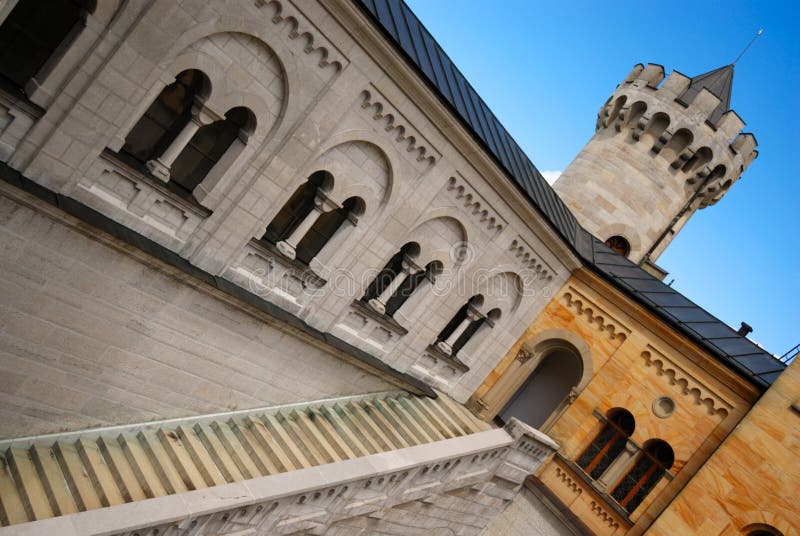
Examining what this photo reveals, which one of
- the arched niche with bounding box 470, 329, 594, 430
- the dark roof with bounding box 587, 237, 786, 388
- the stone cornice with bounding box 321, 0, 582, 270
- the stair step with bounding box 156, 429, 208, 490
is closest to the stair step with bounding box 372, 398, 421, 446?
the arched niche with bounding box 470, 329, 594, 430

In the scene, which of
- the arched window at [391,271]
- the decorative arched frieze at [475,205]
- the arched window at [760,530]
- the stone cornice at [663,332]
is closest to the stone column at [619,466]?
the stone cornice at [663,332]

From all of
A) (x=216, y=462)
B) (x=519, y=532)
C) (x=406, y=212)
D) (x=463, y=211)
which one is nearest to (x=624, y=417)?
(x=519, y=532)

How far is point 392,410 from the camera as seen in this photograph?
14508 millimetres

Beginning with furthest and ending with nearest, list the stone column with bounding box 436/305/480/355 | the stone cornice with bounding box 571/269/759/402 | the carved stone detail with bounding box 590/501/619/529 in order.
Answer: the stone column with bounding box 436/305/480/355 → the carved stone detail with bounding box 590/501/619/529 → the stone cornice with bounding box 571/269/759/402

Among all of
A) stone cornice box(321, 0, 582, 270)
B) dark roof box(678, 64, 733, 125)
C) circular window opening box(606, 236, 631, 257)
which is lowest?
stone cornice box(321, 0, 582, 270)

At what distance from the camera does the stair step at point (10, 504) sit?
24.8 ft

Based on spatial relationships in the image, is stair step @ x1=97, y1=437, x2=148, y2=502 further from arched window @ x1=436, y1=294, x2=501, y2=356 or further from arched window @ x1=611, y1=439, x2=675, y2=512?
arched window @ x1=611, y1=439, x2=675, y2=512

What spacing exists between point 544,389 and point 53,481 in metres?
15.2

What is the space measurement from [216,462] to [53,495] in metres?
2.52

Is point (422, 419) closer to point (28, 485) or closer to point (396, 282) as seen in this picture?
point (396, 282)

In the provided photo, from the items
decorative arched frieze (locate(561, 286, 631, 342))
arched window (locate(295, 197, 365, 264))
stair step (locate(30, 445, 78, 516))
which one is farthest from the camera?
decorative arched frieze (locate(561, 286, 631, 342))

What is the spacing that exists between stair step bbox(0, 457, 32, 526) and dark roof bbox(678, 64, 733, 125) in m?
24.9

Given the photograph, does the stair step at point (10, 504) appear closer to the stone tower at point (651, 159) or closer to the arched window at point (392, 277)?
the arched window at point (392, 277)

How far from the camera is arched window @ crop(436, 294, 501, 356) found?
667 inches
